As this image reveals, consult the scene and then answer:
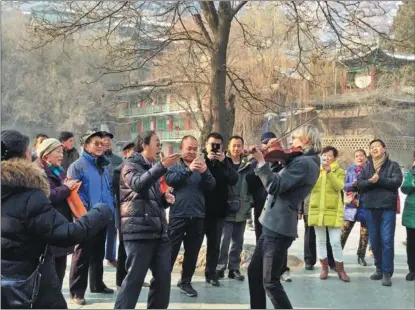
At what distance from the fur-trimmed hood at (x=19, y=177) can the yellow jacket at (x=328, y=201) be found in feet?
12.0

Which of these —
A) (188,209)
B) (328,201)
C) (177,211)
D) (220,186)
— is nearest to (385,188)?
(328,201)

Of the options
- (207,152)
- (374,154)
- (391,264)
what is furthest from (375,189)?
(207,152)

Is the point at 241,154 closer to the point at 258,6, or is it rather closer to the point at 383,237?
the point at 383,237

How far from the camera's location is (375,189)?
5.23 m

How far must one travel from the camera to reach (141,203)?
346 centimetres

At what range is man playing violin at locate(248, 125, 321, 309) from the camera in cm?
326

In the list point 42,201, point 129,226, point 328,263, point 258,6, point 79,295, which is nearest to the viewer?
point 42,201

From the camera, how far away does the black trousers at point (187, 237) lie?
4.45 meters

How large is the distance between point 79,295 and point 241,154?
7.24 feet

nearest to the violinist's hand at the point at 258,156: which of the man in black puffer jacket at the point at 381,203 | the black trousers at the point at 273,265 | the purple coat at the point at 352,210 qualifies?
the black trousers at the point at 273,265

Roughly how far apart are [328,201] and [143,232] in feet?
8.72

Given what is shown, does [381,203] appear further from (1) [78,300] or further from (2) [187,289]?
(1) [78,300]

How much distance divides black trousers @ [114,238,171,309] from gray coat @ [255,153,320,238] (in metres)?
0.81

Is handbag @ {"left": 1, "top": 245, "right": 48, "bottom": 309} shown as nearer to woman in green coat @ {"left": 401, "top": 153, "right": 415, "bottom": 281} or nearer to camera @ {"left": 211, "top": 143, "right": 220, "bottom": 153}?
camera @ {"left": 211, "top": 143, "right": 220, "bottom": 153}
